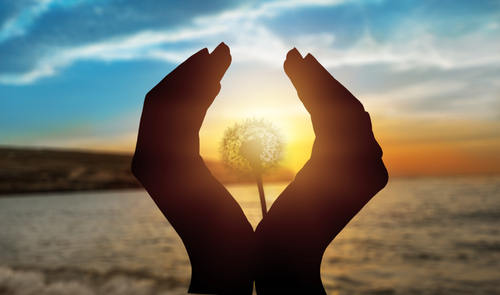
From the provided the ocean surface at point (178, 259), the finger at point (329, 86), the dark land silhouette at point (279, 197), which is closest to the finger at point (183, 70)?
the dark land silhouette at point (279, 197)

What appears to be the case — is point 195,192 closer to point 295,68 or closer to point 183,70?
point 183,70

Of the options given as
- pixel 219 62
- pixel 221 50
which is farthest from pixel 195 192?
pixel 221 50

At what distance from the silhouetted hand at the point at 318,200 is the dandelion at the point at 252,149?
18.9 inches

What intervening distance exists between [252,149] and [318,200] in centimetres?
119

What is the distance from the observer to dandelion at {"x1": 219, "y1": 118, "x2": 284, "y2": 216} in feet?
16.9

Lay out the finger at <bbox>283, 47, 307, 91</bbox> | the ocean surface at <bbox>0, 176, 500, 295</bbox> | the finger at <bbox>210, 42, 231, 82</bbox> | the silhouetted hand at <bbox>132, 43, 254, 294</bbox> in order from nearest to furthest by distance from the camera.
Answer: the silhouetted hand at <bbox>132, 43, 254, 294</bbox>
the finger at <bbox>283, 47, 307, 91</bbox>
the finger at <bbox>210, 42, 231, 82</bbox>
the ocean surface at <bbox>0, 176, 500, 295</bbox>

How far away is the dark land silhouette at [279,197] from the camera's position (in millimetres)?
4785

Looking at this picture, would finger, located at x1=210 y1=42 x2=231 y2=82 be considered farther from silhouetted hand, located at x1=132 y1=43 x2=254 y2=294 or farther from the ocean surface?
the ocean surface

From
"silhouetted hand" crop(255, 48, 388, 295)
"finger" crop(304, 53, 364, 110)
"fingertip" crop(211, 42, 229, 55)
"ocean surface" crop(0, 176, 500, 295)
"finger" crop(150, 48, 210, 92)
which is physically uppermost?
"fingertip" crop(211, 42, 229, 55)

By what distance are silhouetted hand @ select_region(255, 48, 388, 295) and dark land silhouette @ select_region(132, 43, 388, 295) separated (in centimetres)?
1

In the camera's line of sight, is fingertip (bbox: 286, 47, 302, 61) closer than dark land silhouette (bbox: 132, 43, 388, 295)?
No

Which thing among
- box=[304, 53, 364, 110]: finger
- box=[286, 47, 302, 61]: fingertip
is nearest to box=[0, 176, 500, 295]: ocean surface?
box=[304, 53, 364, 110]: finger

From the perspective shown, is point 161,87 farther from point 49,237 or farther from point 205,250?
point 49,237

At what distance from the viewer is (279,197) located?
15.8ft
